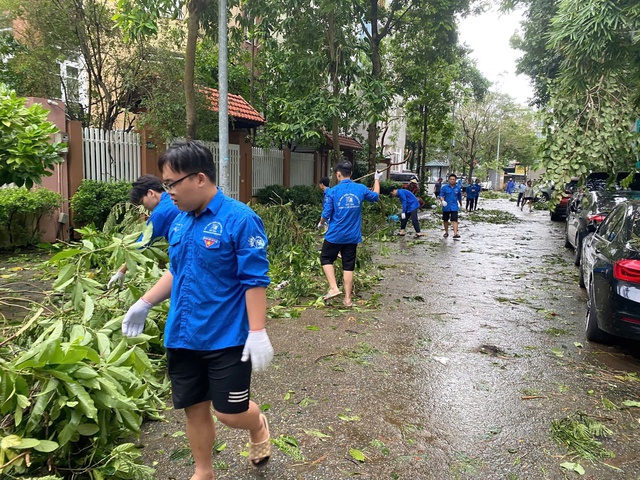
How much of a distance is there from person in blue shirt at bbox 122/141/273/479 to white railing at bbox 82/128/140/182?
29.6 feet

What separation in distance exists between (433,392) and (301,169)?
1621 centimetres

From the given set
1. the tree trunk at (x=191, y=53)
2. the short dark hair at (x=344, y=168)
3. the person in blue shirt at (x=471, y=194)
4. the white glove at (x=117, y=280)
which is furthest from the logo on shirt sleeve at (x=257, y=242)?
the person in blue shirt at (x=471, y=194)

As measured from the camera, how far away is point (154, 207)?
4.18m

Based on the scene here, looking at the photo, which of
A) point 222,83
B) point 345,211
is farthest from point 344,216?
point 222,83

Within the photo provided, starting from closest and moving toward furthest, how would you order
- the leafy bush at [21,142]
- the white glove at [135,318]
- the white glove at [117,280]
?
the white glove at [135,318]
the white glove at [117,280]
the leafy bush at [21,142]

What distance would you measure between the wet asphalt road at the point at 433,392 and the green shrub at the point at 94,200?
5.74 metres

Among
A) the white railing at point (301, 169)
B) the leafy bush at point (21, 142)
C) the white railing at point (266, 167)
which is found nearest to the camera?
the leafy bush at point (21, 142)

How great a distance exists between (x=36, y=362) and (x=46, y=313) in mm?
1304

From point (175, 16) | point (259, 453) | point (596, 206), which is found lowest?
point (259, 453)

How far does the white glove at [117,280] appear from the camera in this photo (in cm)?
371

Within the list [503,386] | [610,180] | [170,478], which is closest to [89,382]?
[170,478]

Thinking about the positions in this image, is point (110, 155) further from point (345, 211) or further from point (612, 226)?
point (612, 226)

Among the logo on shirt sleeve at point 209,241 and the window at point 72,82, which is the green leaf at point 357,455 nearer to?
the logo on shirt sleeve at point 209,241

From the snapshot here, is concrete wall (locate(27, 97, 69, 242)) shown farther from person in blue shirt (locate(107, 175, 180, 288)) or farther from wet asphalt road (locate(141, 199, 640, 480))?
person in blue shirt (locate(107, 175, 180, 288))
